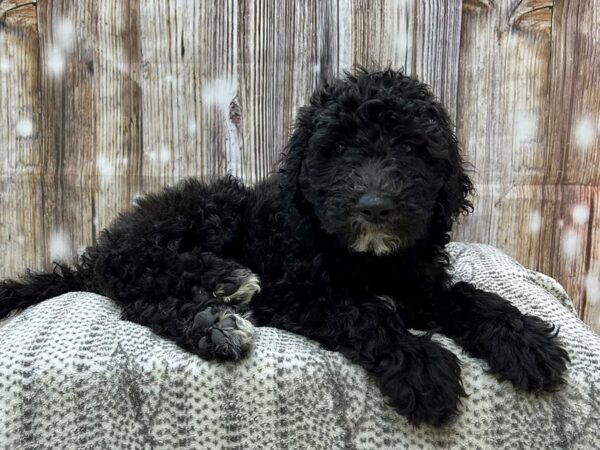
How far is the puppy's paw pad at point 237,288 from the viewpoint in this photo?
2.55 meters

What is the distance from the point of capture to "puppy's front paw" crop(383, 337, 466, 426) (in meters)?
1.93

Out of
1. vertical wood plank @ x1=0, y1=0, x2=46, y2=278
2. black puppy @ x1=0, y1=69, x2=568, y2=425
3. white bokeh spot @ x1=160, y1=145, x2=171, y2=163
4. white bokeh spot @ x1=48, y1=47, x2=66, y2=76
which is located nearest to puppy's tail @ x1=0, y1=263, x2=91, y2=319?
black puppy @ x1=0, y1=69, x2=568, y2=425

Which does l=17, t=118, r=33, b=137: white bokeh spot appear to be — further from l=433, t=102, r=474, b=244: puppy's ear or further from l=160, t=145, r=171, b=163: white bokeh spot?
l=433, t=102, r=474, b=244: puppy's ear

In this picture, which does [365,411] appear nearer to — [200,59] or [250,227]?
[250,227]

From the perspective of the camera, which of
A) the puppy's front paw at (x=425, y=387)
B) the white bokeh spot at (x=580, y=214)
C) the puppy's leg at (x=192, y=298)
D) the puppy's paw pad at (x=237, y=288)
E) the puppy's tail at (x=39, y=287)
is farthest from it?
the white bokeh spot at (x=580, y=214)

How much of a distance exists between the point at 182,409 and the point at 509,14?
119 inches

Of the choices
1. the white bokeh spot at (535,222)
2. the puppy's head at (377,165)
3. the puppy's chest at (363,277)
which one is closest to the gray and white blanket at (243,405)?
the puppy's chest at (363,277)

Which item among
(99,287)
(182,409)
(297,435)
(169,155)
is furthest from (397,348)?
(169,155)

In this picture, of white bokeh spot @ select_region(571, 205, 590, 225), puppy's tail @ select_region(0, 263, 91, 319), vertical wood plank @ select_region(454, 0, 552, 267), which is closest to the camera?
puppy's tail @ select_region(0, 263, 91, 319)

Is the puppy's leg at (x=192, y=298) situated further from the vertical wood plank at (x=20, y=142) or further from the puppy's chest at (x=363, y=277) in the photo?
the vertical wood plank at (x=20, y=142)

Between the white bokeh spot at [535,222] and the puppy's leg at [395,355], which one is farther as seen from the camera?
the white bokeh spot at [535,222]

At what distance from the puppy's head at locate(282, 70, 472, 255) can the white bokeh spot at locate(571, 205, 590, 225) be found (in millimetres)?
1459

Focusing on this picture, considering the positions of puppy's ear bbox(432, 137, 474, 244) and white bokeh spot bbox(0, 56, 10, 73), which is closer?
puppy's ear bbox(432, 137, 474, 244)

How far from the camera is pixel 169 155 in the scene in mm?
3697
